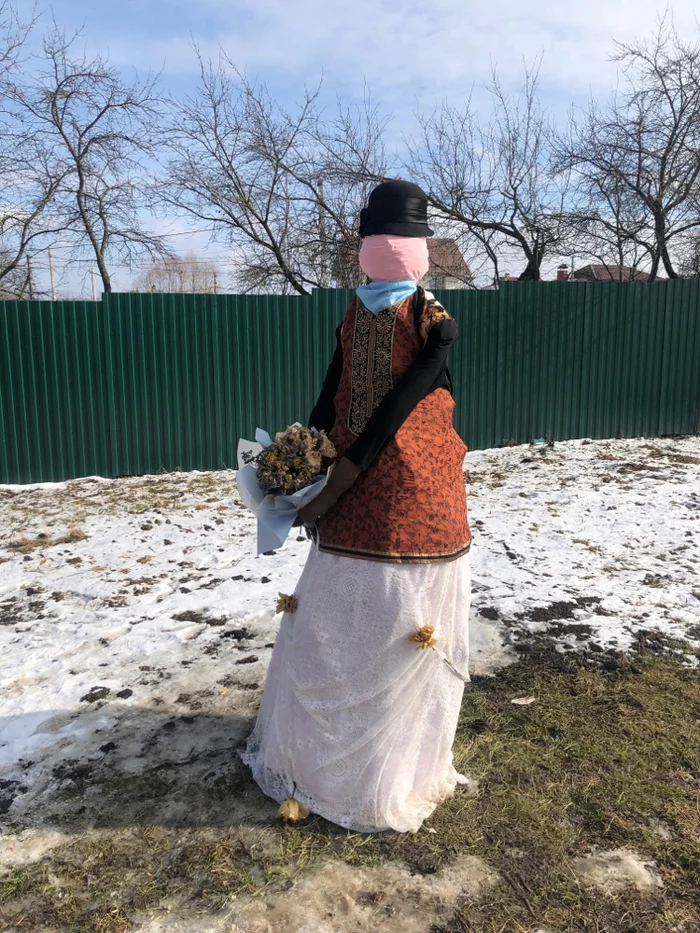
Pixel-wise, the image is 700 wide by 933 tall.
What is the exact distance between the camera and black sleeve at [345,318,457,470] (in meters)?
1.98

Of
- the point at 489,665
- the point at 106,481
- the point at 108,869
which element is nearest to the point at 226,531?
the point at 106,481

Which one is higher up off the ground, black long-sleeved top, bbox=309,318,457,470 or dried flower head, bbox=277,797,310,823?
black long-sleeved top, bbox=309,318,457,470

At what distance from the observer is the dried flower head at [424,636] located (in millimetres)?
2076

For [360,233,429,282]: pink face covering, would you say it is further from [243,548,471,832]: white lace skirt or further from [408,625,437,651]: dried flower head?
[408,625,437,651]: dried flower head

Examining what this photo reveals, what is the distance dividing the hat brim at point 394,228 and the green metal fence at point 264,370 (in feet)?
17.8

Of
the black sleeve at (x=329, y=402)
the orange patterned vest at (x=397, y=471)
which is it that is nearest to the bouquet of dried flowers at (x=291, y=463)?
the orange patterned vest at (x=397, y=471)

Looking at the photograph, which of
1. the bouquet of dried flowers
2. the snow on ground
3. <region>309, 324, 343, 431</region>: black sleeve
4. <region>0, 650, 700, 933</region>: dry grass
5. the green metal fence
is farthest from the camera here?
the green metal fence

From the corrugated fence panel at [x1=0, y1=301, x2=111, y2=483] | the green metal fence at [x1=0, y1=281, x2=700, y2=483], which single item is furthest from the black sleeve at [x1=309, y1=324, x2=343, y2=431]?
the corrugated fence panel at [x1=0, y1=301, x2=111, y2=483]

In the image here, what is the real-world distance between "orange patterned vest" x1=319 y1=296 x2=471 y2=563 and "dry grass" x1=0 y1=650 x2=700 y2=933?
0.93 meters

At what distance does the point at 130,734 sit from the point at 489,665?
171 centimetres

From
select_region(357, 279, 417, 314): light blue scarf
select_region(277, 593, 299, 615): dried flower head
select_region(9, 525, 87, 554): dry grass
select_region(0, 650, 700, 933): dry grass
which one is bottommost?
select_region(0, 650, 700, 933): dry grass

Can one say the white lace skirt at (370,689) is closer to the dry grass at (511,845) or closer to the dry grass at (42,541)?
the dry grass at (511,845)

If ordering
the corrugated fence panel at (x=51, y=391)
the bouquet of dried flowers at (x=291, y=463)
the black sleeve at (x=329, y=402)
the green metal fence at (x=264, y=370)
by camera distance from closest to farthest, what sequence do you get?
the bouquet of dried flowers at (x=291, y=463) → the black sleeve at (x=329, y=402) → the corrugated fence panel at (x=51, y=391) → the green metal fence at (x=264, y=370)

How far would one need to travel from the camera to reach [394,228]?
2084mm
